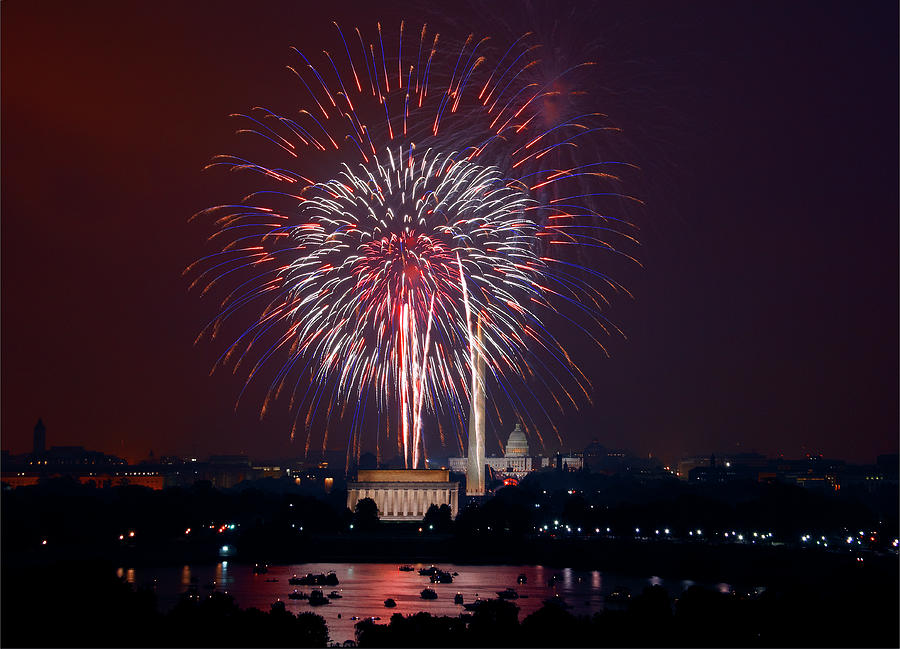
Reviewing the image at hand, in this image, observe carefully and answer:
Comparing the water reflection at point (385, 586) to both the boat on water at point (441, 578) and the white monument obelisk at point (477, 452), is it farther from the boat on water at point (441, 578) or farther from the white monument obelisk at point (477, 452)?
the white monument obelisk at point (477, 452)

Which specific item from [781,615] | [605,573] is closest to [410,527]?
[605,573]

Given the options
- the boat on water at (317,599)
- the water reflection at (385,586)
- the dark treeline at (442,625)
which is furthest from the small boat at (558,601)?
the dark treeline at (442,625)

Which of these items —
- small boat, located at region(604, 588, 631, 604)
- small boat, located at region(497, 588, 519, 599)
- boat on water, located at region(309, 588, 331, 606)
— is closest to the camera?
boat on water, located at region(309, 588, 331, 606)

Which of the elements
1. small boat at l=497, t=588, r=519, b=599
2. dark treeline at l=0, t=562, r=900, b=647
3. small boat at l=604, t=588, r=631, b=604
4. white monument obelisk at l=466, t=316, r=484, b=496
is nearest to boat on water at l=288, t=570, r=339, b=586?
small boat at l=497, t=588, r=519, b=599

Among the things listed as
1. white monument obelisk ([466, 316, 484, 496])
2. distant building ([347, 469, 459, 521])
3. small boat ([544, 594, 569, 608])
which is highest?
white monument obelisk ([466, 316, 484, 496])

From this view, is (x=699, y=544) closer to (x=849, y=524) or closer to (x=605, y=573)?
(x=605, y=573)

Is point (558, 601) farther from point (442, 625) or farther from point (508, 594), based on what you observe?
point (442, 625)

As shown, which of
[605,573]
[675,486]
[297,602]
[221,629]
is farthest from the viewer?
[675,486]

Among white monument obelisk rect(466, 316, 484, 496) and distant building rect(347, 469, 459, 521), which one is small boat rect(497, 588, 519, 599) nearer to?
distant building rect(347, 469, 459, 521)
